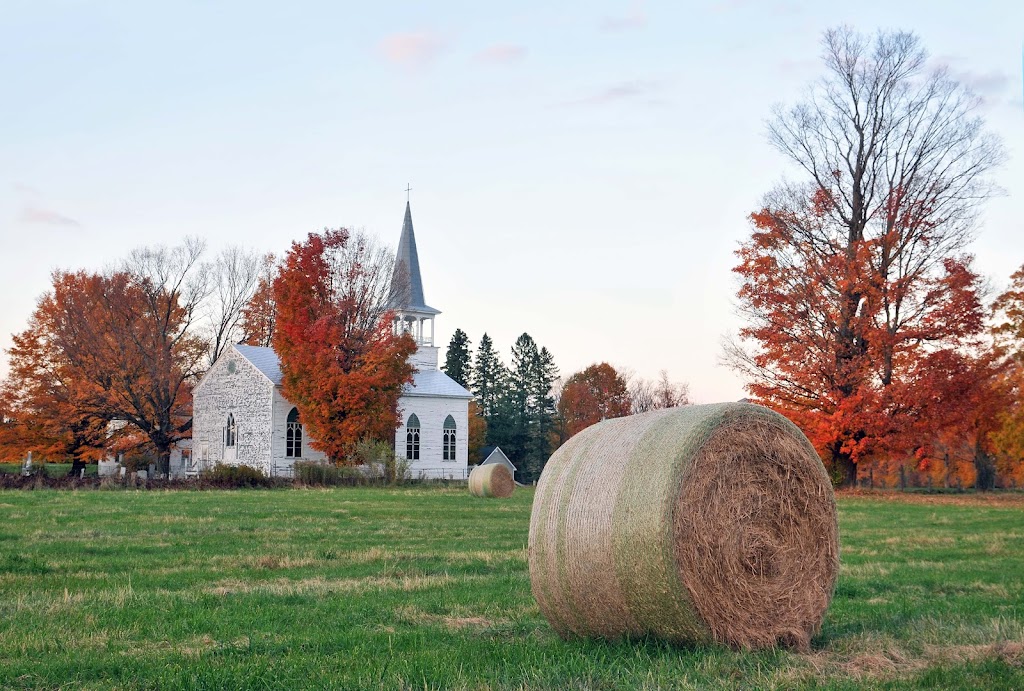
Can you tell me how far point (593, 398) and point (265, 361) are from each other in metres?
44.8

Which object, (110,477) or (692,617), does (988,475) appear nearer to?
(110,477)

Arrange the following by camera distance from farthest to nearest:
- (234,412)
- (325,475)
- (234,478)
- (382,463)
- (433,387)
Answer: (433,387)
(234,412)
(382,463)
(325,475)
(234,478)

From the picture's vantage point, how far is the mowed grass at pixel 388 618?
6.30m

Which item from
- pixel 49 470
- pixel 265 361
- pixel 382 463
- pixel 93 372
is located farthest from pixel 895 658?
pixel 49 470

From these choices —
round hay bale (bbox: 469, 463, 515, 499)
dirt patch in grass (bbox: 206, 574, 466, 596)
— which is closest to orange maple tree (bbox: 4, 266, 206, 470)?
round hay bale (bbox: 469, 463, 515, 499)

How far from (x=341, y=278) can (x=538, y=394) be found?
1980 inches

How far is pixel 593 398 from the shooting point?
9294cm

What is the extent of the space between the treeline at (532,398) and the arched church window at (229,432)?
104 feet

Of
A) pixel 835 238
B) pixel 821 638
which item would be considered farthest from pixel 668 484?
pixel 835 238

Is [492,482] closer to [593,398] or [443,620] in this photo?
[443,620]

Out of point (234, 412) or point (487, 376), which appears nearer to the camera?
point (234, 412)

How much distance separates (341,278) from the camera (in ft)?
163

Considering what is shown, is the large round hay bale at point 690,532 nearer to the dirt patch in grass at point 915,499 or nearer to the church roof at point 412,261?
the dirt patch in grass at point 915,499

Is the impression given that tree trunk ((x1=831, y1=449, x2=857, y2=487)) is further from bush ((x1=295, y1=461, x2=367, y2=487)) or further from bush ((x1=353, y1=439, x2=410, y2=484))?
bush ((x1=295, y1=461, x2=367, y2=487))
